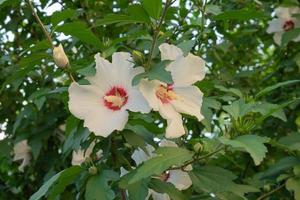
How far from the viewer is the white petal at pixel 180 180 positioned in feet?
5.77

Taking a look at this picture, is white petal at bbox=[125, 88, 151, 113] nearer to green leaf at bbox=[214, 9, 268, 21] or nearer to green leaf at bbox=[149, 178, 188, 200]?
green leaf at bbox=[149, 178, 188, 200]

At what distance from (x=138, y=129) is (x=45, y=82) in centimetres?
136

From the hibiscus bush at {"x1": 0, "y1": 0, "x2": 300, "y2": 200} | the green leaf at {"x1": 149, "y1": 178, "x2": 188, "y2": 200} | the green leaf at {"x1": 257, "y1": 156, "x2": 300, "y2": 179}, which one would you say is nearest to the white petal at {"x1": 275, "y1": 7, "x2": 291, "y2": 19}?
the hibiscus bush at {"x1": 0, "y1": 0, "x2": 300, "y2": 200}

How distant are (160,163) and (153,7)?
0.42 metres

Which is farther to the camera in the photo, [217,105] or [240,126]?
[217,105]

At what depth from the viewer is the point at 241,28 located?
3732mm

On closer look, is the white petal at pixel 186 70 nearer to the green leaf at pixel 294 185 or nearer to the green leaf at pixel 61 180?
the green leaf at pixel 61 180

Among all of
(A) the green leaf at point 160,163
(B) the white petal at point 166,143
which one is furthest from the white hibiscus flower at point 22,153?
(A) the green leaf at point 160,163


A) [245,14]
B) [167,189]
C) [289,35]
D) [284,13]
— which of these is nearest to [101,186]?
[167,189]

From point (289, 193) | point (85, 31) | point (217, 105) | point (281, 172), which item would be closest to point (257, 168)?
point (289, 193)

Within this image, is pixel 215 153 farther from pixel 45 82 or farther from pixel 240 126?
pixel 45 82

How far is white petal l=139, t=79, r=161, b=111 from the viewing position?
150 cm

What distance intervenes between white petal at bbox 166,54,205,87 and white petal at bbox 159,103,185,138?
9cm

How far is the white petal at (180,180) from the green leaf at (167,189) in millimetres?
67
